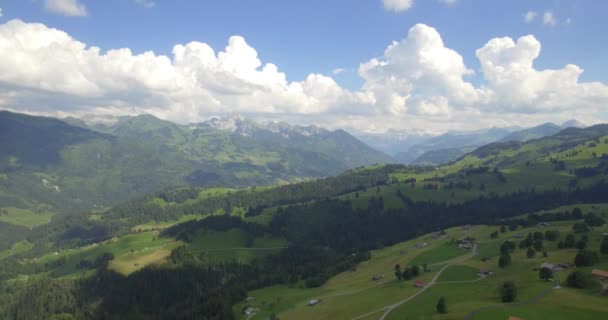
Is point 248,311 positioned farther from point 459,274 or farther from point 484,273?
point 484,273

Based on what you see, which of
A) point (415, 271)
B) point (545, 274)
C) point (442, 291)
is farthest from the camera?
point (415, 271)

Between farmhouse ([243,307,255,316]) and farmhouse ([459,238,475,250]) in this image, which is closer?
farmhouse ([243,307,255,316])

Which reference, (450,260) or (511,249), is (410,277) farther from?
(511,249)

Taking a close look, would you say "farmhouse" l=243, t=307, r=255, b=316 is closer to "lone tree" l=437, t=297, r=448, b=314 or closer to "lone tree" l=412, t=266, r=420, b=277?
"lone tree" l=412, t=266, r=420, b=277

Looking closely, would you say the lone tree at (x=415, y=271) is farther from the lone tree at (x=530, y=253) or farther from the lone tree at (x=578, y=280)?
the lone tree at (x=578, y=280)

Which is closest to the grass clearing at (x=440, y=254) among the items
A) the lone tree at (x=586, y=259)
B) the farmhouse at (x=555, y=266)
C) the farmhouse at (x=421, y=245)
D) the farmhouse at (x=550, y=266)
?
the farmhouse at (x=421, y=245)

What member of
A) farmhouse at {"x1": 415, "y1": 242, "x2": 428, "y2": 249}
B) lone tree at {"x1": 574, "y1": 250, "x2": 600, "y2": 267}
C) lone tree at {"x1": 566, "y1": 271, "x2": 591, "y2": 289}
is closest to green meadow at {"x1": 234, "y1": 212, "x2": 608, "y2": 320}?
lone tree at {"x1": 574, "y1": 250, "x2": 600, "y2": 267}

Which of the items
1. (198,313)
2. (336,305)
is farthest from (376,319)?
(198,313)

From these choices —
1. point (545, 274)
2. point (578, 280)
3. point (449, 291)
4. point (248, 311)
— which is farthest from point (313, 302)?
point (578, 280)
